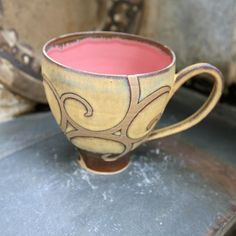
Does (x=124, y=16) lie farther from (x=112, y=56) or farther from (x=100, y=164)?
(x=100, y=164)

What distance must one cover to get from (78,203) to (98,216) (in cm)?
2

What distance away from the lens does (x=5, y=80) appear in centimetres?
47

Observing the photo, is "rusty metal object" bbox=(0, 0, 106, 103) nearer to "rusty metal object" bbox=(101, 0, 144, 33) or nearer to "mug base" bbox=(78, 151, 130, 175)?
"rusty metal object" bbox=(101, 0, 144, 33)

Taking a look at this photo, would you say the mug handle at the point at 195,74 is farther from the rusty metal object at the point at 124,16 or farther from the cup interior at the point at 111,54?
the rusty metal object at the point at 124,16

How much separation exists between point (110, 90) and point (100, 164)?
3.9 inches

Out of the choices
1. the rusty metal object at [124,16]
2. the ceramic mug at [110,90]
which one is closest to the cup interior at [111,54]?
the ceramic mug at [110,90]

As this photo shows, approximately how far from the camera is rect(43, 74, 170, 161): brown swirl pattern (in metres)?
0.35

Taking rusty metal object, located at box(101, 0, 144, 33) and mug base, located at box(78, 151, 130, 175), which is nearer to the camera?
mug base, located at box(78, 151, 130, 175)

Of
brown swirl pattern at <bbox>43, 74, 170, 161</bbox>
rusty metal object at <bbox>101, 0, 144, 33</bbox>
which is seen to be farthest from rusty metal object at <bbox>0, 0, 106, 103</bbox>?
brown swirl pattern at <bbox>43, 74, 170, 161</bbox>

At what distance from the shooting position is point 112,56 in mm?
441

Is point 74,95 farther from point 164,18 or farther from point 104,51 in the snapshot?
point 164,18

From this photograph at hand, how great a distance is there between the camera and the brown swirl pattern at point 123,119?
345 mm

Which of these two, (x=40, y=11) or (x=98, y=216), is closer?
(x=98, y=216)

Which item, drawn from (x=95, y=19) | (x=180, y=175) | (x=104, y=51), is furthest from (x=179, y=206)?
(x=95, y=19)
